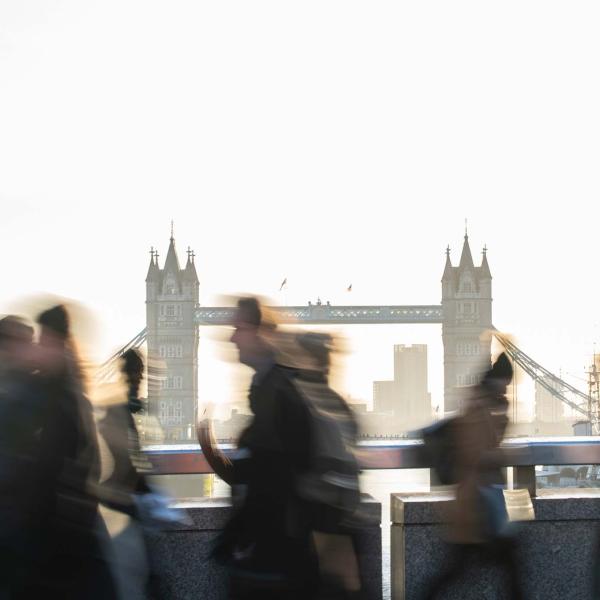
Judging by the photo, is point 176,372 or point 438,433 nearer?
point 438,433

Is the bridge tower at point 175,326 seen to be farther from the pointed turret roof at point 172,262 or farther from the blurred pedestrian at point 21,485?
the blurred pedestrian at point 21,485

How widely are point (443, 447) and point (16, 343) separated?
4.08 feet

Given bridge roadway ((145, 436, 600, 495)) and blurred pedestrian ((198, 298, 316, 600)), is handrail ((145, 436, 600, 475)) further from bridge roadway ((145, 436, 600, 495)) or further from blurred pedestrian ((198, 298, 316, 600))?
blurred pedestrian ((198, 298, 316, 600))

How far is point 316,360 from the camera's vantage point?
10.4 feet

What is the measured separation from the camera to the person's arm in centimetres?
296

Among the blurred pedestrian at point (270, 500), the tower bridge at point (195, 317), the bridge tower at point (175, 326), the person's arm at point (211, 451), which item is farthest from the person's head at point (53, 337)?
the bridge tower at point (175, 326)

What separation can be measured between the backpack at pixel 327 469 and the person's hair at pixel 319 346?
1.25 feet

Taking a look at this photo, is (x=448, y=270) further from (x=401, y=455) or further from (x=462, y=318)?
(x=401, y=455)

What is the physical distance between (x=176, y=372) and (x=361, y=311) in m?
12.6

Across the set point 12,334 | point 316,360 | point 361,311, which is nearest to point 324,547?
point 316,360

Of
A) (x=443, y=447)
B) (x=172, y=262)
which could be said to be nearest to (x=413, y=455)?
(x=443, y=447)

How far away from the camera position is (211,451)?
302 centimetres

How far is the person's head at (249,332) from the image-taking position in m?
2.82

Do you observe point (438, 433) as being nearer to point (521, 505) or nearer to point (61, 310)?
point (521, 505)
